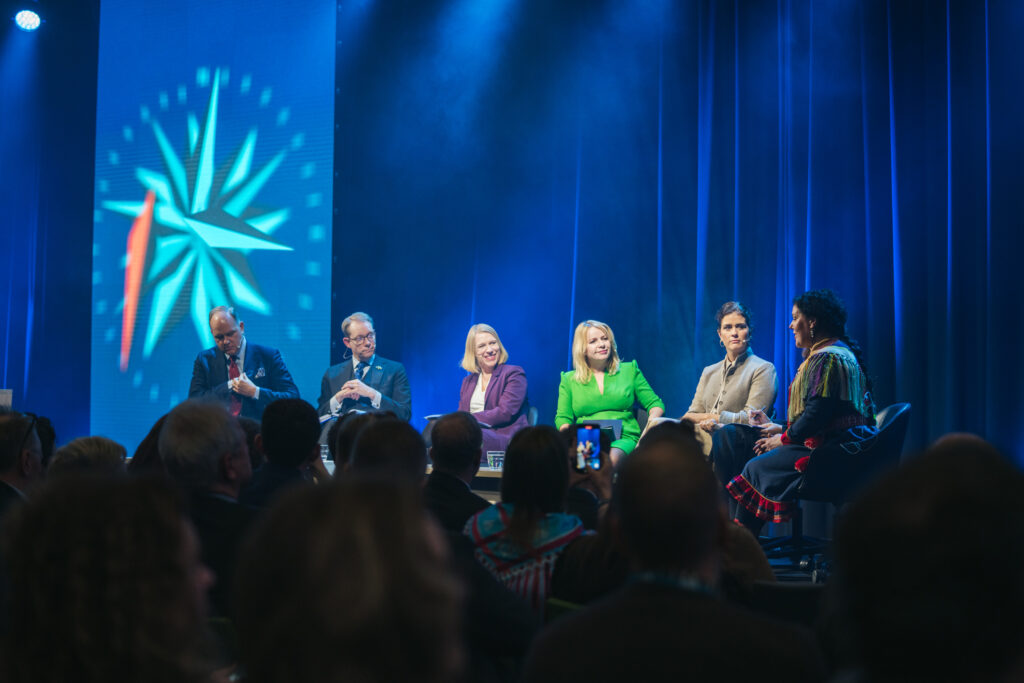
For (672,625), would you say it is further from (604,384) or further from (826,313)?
(604,384)

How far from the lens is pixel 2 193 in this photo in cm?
777

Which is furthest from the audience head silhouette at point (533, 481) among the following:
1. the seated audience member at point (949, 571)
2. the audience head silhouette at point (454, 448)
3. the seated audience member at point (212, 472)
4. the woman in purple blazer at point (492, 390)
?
the woman in purple blazer at point (492, 390)

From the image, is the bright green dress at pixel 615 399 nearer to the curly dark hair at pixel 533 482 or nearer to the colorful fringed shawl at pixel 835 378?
the colorful fringed shawl at pixel 835 378

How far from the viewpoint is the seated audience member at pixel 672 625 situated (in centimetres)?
90

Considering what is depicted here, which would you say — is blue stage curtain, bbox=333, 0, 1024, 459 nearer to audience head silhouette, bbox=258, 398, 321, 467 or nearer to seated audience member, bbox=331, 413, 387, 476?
seated audience member, bbox=331, 413, 387, 476

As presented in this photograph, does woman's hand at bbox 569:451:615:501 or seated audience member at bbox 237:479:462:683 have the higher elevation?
seated audience member at bbox 237:479:462:683

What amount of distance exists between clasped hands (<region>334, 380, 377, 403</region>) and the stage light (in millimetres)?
4660

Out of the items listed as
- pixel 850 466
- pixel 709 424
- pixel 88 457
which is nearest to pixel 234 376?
pixel 709 424

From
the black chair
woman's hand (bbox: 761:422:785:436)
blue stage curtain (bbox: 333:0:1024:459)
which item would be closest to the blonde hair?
blue stage curtain (bbox: 333:0:1024:459)

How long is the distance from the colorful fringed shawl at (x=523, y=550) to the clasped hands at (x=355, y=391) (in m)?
4.22

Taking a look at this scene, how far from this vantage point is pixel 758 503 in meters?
3.89

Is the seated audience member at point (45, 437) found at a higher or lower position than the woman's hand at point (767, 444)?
higher

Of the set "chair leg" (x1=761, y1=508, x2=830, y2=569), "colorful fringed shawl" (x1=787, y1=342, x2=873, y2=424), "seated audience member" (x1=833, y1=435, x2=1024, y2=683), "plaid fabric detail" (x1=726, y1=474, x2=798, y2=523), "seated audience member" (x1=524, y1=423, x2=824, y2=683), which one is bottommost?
"chair leg" (x1=761, y1=508, x2=830, y2=569)

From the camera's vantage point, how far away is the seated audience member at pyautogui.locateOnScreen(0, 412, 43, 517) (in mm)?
2289
